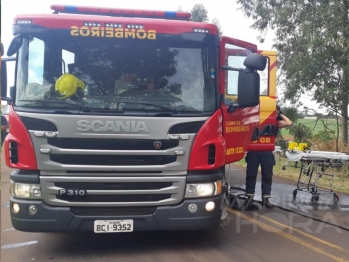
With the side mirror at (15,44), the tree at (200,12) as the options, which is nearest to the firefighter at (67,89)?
the side mirror at (15,44)

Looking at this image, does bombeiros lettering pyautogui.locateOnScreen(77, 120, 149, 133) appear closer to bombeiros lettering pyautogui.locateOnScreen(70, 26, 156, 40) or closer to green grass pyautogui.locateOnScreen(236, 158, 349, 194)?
bombeiros lettering pyautogui.locateOnScreen(70, 26, 156, 40)

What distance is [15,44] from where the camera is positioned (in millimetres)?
5320

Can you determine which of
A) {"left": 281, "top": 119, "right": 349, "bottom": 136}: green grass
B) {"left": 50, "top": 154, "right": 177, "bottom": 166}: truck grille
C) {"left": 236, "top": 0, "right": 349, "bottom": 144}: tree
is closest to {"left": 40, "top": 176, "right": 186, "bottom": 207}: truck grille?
{"left": 50, "top": 154, "right": 177, "bottom": 166}: truck grille

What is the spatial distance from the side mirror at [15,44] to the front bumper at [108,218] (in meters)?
1.71

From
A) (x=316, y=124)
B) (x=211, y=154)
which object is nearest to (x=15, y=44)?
(x=211, y=154)

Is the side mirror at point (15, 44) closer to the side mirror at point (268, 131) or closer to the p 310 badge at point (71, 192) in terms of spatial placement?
the p 310 badge at point (71, 192)

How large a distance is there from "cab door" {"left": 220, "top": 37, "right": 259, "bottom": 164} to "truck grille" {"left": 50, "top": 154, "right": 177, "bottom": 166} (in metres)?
1.04

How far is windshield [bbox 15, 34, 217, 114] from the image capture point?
5207 mm

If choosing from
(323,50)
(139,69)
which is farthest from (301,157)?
(323,50)

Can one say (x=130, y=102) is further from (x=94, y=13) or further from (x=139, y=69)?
(x=94, y=13)

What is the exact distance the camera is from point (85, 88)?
5.27 metres

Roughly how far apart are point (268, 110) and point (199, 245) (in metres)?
3.10

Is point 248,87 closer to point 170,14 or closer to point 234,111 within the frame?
point 234,111

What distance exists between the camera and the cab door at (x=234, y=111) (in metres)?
5.75
